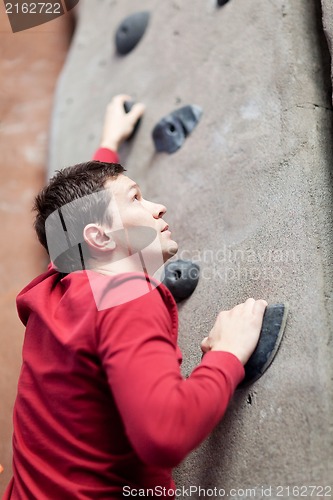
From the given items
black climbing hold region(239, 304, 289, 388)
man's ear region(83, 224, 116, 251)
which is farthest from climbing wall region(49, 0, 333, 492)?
man's ear region(83, 224, 116, 251)

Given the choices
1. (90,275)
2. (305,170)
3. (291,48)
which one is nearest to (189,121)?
(291,48)

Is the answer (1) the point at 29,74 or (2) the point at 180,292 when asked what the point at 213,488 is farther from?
(1) the point at 29,74

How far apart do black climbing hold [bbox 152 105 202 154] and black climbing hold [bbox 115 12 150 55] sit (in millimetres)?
388

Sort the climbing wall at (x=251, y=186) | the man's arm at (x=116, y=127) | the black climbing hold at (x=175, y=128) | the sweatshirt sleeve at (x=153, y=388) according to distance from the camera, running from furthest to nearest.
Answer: the man's arm at (x=116, y=127) → the black climbing hold at (x=175, y=128) → the climbing wall at (x=251, y=186) → the sweatshirt sleeve at (x=153, y=388)

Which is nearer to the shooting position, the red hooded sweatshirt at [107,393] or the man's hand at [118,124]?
the red hooded sweatshirt at [107,393]

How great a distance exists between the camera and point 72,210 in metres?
1.13

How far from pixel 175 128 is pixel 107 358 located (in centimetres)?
82

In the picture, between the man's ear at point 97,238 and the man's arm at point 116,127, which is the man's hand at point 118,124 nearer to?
the man's arm at point 116,127

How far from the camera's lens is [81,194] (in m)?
1.13

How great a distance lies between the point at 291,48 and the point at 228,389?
0.78 m

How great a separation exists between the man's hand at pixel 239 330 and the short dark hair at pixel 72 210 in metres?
0.26

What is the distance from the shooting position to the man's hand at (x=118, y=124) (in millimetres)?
1700

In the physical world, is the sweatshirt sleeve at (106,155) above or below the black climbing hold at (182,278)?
above

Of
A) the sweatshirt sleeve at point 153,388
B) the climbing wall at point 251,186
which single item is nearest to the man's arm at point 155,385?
the sweatshirt sleeve at point 153,388
